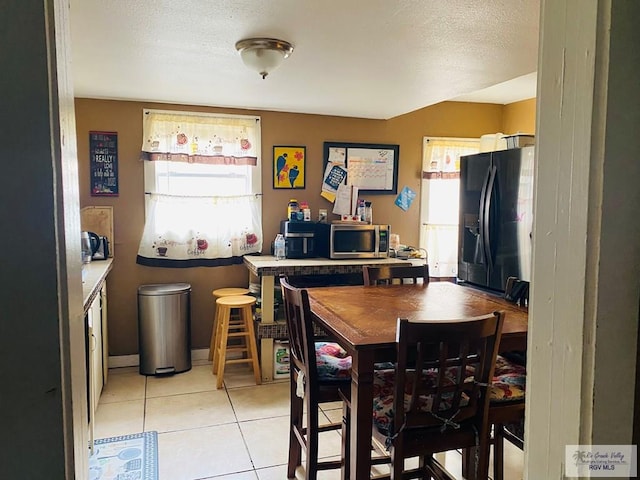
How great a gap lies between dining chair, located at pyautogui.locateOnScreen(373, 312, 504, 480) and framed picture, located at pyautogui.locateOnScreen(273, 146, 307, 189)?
2.71 m

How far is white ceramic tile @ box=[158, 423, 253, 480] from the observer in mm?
2395

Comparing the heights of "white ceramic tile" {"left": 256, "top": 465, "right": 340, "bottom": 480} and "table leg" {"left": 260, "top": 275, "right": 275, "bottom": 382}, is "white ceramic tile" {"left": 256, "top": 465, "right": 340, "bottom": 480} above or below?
below

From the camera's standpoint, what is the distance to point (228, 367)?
392cm

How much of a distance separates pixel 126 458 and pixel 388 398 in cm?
158

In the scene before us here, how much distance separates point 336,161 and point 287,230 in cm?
91

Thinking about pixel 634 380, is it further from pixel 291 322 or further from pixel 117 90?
pixel 117 90

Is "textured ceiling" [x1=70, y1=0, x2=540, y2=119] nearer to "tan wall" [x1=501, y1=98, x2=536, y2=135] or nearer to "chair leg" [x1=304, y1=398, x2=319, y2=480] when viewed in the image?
"tan wall" [x1=501, y1=98, x2=536, y2=135]

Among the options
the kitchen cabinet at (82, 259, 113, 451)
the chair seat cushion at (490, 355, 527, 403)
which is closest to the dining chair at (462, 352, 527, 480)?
the chair seat cushion at (490, 355, 527, 403)

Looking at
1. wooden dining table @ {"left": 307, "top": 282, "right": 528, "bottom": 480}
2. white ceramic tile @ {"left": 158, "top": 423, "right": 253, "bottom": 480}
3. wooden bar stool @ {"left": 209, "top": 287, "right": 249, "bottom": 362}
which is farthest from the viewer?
wooden bar stool @ {"left": 209, "top": 287, "right": 249, "bottom": 362}

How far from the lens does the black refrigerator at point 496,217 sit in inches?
124

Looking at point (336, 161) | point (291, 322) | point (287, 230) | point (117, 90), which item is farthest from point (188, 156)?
→ point (291, 322)

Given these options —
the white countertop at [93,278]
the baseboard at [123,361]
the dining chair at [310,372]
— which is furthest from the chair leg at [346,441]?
the baseboard at [123,361]

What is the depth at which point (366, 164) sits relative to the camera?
4.45 meters

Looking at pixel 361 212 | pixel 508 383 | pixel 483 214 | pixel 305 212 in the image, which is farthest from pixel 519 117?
pixel 508 383
